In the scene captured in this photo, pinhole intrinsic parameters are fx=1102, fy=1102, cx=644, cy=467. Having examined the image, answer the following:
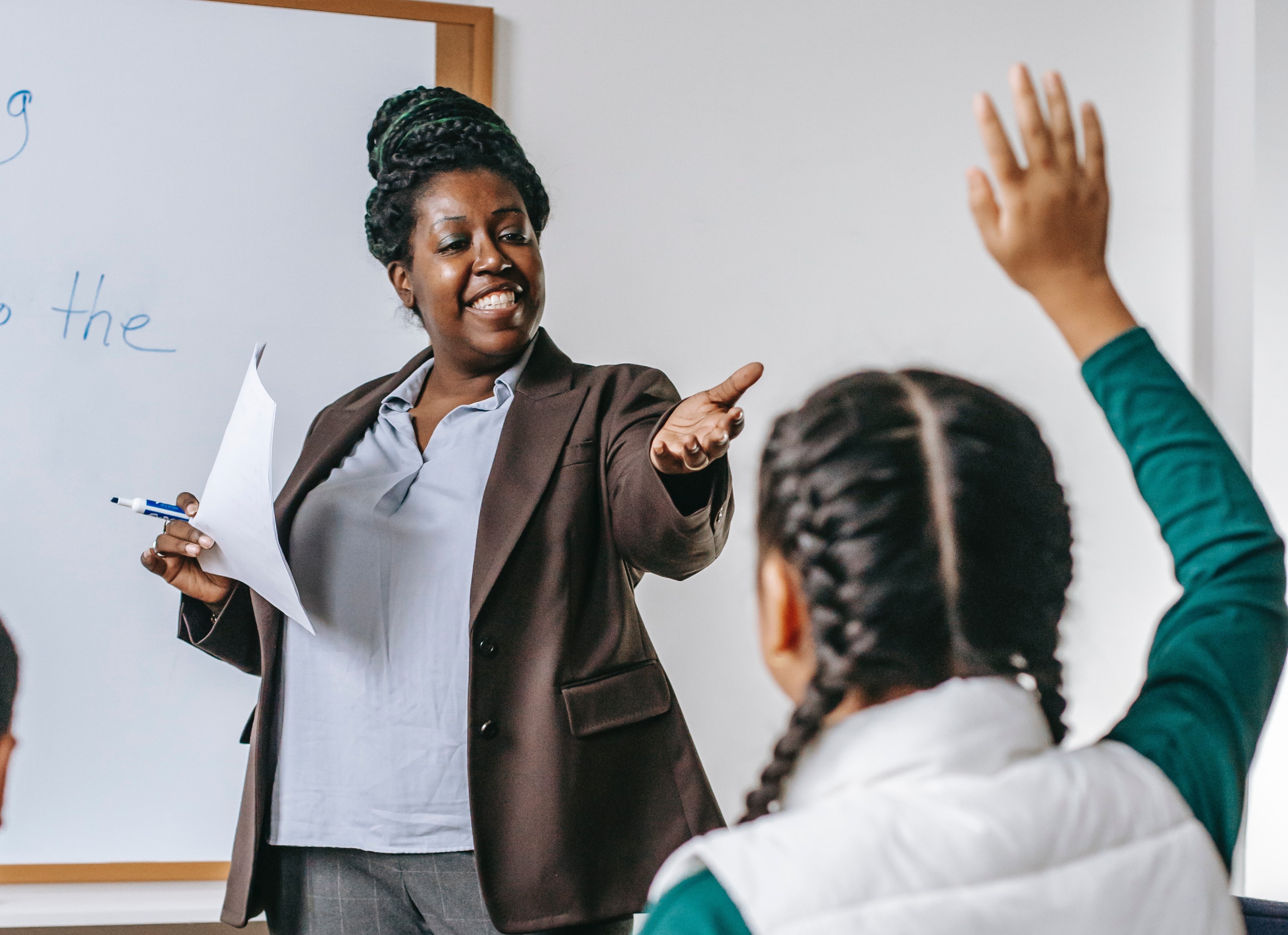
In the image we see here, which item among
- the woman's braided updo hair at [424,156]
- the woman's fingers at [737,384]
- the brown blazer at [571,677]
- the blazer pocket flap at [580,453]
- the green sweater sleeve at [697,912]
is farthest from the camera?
the woman's braided updo hair at [424,156]

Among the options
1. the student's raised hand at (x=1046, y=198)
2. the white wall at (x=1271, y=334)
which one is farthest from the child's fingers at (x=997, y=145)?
the white wall at (x=1271, y=334)

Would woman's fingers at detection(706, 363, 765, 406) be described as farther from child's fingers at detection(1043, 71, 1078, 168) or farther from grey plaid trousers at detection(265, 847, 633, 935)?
grey plaid trousers at detection(265, 847, 633, 935)

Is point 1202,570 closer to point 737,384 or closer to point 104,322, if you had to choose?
point 737,384

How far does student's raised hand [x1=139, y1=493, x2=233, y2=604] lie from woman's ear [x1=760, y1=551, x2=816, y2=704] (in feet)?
2.62

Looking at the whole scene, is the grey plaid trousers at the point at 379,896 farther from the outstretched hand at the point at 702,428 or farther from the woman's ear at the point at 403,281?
the woman's ear at the point at 403,281

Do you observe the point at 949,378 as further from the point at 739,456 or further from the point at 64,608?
the point at 64,608

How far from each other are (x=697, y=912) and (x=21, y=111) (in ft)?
5.71

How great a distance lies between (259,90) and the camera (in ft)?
5.81

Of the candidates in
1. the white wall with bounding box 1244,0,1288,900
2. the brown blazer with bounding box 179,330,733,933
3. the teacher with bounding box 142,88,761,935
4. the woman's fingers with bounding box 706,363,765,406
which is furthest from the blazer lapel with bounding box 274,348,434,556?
the white wall with bounding box 1244,0,1288,900

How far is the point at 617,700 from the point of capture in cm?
110

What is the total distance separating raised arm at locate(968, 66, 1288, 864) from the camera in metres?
0.54

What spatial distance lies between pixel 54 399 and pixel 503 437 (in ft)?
3.02

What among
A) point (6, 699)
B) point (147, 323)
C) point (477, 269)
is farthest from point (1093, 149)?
point (6, 699)

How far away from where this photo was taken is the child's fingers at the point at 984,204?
1.77 feet
